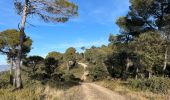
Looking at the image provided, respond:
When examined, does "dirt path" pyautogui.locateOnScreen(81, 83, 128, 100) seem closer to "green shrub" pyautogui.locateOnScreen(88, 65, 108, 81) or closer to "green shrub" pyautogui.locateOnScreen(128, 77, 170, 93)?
"green shrub" pyautogui.locateOnScreen(128, 77, 170, 93)

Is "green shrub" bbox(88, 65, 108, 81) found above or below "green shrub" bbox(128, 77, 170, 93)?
above

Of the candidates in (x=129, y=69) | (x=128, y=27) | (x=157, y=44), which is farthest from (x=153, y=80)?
(x=129, y=69)

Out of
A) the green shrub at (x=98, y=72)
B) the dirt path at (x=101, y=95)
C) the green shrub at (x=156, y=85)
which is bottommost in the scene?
the dirt path at (x=101, y=95)

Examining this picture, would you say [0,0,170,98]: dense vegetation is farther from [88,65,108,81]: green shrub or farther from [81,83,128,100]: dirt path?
[81,83,128,100]: dirt path

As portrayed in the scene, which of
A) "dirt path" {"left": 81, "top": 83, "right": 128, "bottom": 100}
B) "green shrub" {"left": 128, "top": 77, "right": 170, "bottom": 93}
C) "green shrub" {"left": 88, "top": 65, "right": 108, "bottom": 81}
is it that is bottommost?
"dirt path" {"left": 81, "top": 83, "right": 128, "bottom": 100}

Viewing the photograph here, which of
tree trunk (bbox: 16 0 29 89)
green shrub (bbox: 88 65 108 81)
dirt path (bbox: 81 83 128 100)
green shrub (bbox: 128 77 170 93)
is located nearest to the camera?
dirt path (bbox: 81 83 128 100)

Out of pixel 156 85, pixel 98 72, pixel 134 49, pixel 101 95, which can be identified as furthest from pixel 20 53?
pixel 98 72

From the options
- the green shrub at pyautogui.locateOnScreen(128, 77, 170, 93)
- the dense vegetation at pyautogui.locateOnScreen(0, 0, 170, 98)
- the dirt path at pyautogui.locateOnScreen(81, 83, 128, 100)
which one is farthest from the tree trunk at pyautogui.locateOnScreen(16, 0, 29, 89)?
the green shrub at pyautogui.locateOnScreen(128, 77, 170, 93)

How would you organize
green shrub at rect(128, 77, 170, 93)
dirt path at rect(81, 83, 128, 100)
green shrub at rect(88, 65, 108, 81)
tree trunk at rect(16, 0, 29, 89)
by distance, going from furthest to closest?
green shrub at rect(88, 65, 108, 81) < green shrub at rect(128, 77, 170, 93) < tree trunk at rect(16, 0, 29, 89) < dirt path at rect(81, 83, 128, 100)

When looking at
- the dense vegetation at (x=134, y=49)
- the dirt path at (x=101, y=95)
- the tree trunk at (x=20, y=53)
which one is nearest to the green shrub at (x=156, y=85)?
the dense vegetation at (x=134, y=49)

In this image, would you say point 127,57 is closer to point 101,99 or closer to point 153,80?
point 153,80

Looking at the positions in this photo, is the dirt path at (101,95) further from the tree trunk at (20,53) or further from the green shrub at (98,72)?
the green shrub at (98,72)

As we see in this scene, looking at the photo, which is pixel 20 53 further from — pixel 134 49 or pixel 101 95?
pixel 134 49

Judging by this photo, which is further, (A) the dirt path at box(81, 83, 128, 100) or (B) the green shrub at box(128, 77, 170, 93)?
(B) the green shrub at box(128, 77, 170, 93)
